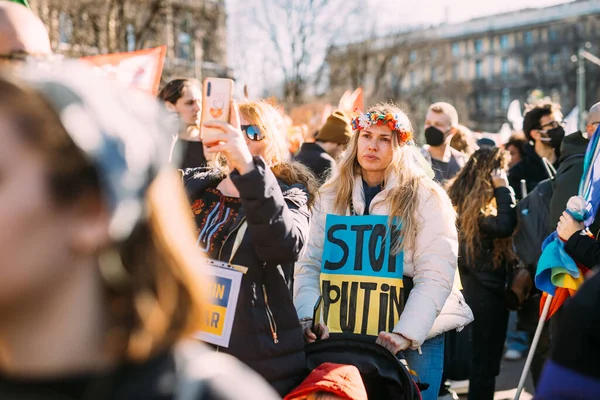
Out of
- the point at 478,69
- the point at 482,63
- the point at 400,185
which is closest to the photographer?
the point at 400,185

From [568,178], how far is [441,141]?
1.74m

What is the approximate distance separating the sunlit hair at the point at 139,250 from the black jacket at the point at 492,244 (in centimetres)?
426

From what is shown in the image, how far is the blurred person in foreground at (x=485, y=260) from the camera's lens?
526 cm

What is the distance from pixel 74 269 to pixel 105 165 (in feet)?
0.62

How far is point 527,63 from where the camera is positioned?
78.1 metres

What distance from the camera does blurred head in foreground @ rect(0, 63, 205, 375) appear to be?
3.57ft

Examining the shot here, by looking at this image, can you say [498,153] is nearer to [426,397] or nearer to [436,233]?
[436,233]

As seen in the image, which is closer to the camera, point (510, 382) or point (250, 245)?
point (250, 245)

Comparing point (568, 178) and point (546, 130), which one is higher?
point (546, 130)

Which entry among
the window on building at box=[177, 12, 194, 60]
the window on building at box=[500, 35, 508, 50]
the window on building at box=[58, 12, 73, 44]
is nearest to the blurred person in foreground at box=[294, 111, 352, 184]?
the window on building at box=[58, 12, 73, 44]

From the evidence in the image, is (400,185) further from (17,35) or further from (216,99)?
(17,35)

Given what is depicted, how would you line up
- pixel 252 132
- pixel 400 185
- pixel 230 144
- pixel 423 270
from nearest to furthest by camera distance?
pixel 230 144 → pixel 252 132 → pixel 423 270 → pixel 400 185

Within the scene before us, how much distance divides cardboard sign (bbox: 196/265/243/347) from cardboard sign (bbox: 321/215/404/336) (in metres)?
0.98

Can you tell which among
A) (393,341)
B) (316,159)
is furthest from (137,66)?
(393,341)
